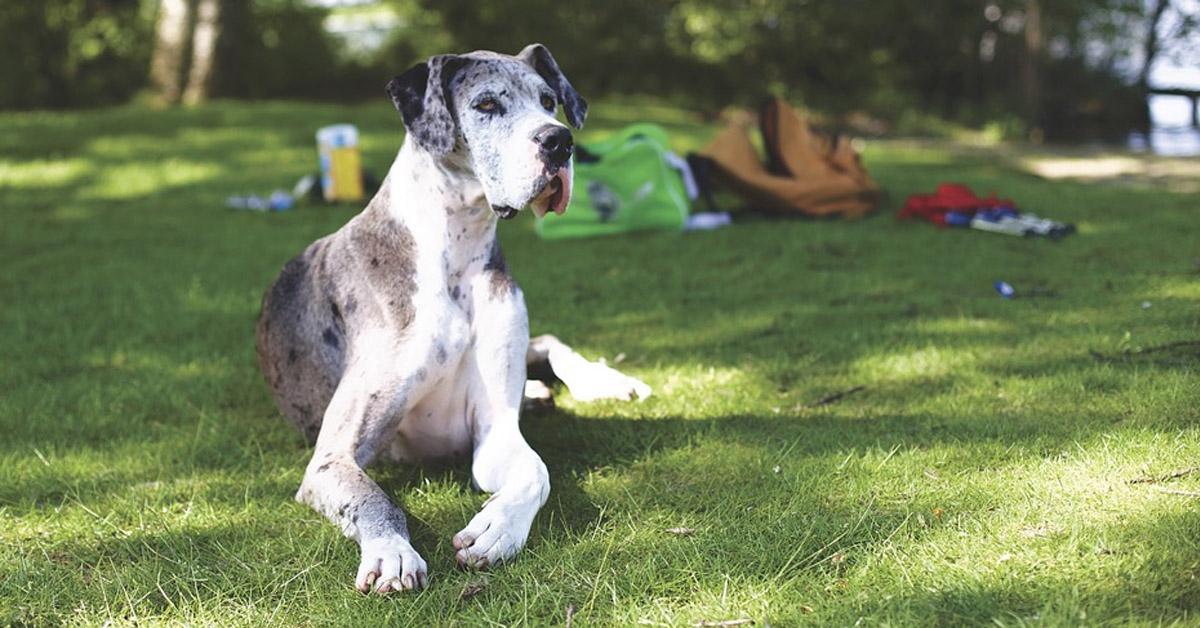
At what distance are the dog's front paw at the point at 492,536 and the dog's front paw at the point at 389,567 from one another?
12 centimetres

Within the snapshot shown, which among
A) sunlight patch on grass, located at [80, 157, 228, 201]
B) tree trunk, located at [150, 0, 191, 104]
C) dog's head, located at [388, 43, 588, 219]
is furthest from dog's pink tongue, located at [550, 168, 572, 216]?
tree trunk, located at [150, 0, 191, 104]

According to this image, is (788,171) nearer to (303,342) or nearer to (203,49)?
(303,342)

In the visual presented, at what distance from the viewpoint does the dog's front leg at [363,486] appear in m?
2.90

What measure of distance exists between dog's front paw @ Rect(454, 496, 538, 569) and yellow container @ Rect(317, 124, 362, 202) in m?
6.33

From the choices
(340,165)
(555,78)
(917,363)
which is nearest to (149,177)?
(340,165)

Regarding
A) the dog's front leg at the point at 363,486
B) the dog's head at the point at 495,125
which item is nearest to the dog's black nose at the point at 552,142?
the dog's head at the point at 495,125

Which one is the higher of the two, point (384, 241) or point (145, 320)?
point (384, 241)

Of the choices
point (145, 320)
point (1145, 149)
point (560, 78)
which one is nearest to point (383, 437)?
point (560, 78)

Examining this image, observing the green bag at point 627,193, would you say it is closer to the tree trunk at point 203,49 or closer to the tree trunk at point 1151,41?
the tree trunk at point 203,49

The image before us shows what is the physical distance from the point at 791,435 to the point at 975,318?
6.48ft

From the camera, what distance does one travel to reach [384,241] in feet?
12.0

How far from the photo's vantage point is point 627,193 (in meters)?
8.42

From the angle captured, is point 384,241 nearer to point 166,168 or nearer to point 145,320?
point 145,320

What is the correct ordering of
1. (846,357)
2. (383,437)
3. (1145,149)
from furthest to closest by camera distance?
(1145,149), (846,357), (383,437)
